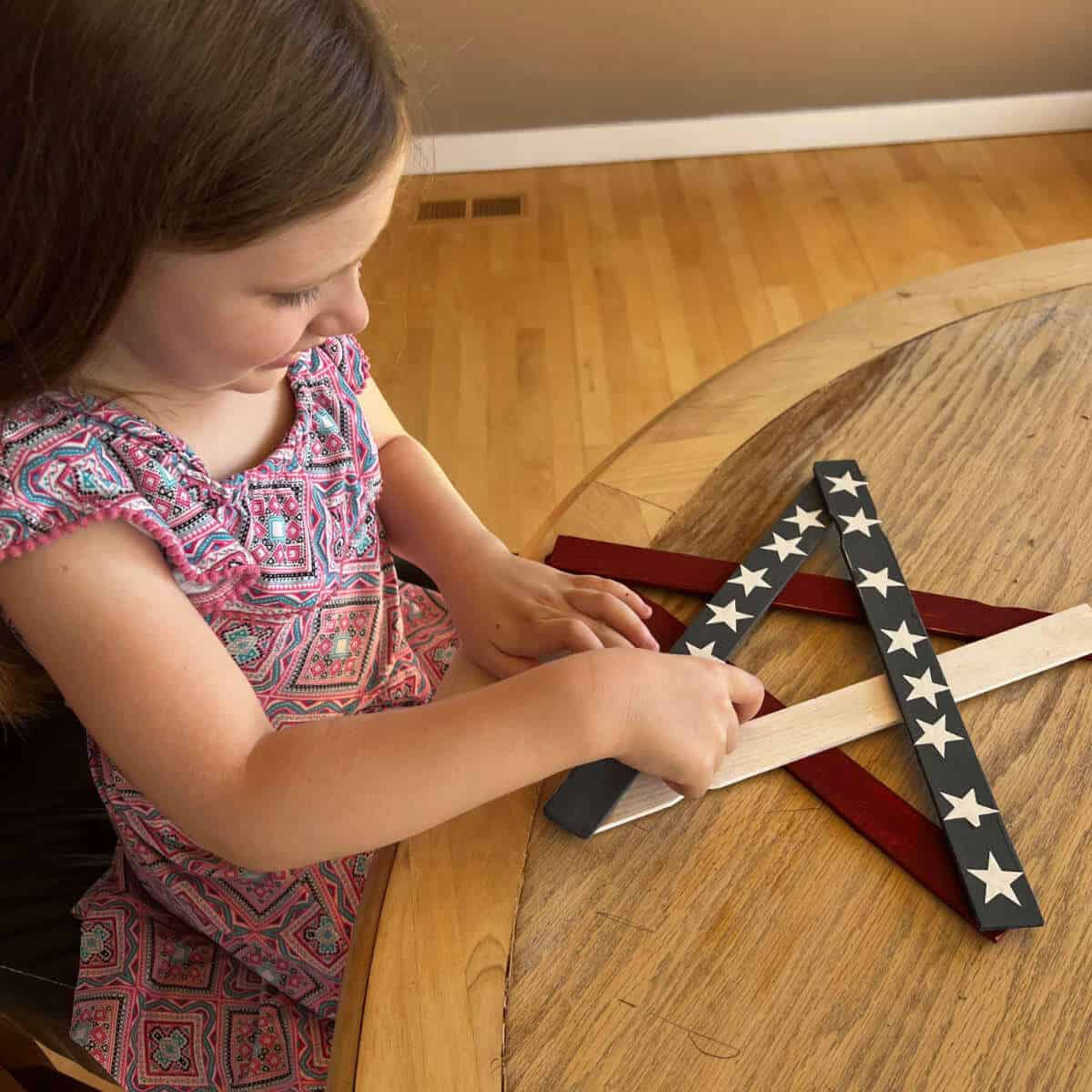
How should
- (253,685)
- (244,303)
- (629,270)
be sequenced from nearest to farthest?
1. (244,303)
2. (253,685)
3. (629,270)

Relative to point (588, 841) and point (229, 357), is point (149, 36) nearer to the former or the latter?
point (229, 357)

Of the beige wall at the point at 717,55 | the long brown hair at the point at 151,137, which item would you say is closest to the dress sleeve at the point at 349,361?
the long brown hair at the point at 151,137

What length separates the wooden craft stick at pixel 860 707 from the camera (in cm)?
67

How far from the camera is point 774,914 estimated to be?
604 mm

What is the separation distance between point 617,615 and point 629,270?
228 cm

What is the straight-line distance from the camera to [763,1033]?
1.82 feet

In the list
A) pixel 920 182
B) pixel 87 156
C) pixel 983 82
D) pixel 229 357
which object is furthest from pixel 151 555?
pixel 983 82

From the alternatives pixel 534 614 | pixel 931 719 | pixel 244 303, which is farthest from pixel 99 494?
pixel 931 719

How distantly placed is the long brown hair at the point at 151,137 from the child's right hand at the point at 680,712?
12.9 inches

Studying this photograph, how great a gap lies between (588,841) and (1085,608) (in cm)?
37

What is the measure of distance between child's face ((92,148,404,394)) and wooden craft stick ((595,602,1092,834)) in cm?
35

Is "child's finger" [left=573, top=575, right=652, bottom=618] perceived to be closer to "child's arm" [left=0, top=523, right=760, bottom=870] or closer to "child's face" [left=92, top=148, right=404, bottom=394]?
"child's arm" [left=0, top=523, right=760, bottom=870]

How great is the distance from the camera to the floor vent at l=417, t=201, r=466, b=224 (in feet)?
10.4

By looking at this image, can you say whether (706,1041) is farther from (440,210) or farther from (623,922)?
(440,210)
